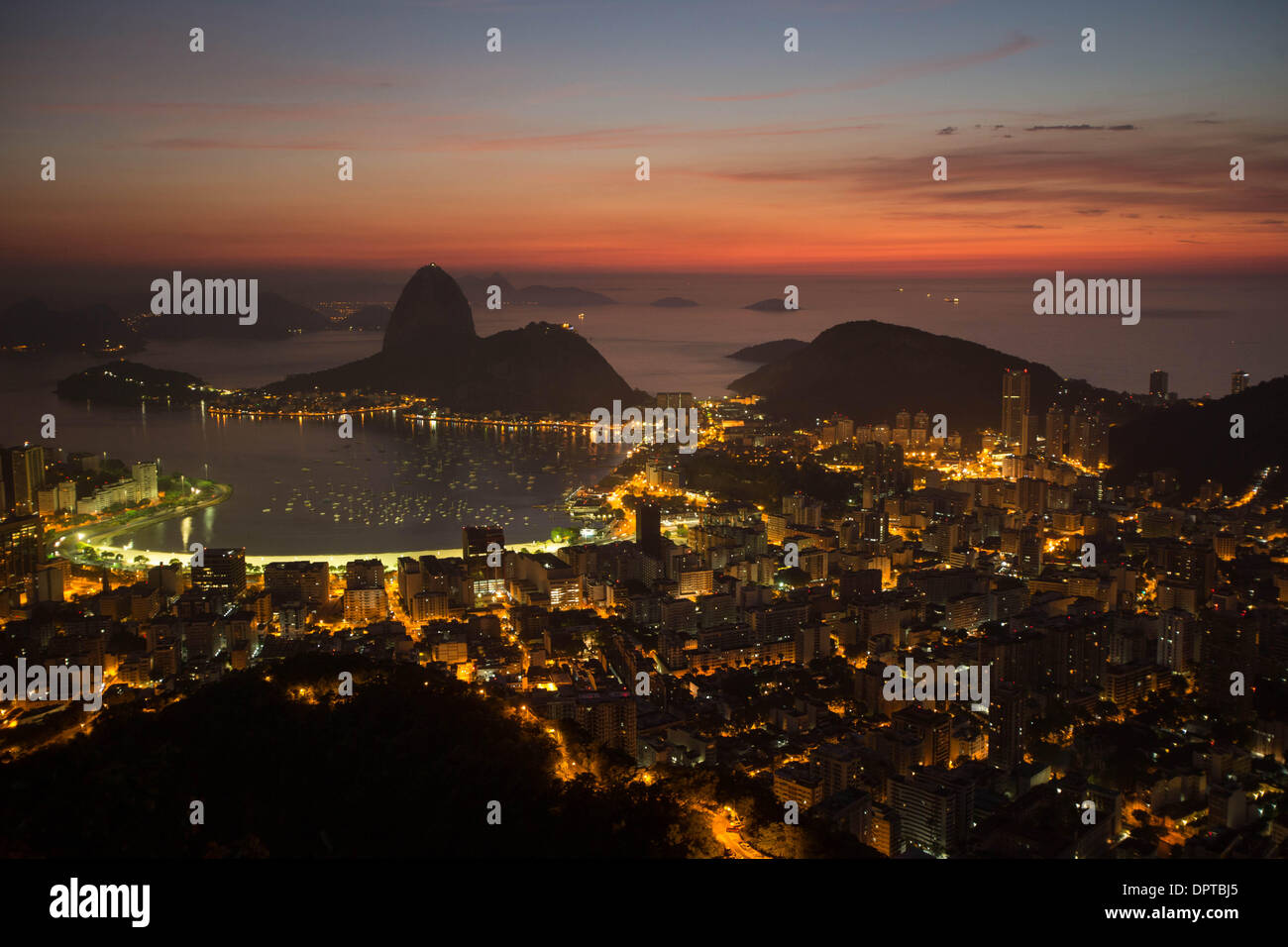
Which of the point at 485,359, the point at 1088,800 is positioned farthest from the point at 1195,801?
the point at 485,359

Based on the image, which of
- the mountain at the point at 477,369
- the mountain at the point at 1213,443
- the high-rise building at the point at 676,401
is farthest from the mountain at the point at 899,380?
the mountain at the point at 477,369

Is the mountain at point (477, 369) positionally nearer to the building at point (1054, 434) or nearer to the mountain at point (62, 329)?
the mountain at point (62, 329)

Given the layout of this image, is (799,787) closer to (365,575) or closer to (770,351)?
(365,575)

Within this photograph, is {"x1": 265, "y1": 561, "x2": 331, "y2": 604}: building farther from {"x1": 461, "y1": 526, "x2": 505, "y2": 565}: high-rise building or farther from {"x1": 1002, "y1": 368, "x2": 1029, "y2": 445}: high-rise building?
{"x1": 1002, "y1": 368, "x2": 1029, "y2": 445}: high-rise building

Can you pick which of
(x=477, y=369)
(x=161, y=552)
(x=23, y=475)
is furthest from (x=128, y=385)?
(x=161, y=552)

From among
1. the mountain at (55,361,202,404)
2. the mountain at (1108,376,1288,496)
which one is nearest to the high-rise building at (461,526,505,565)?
the mountain at (1108,376,1288,496)
